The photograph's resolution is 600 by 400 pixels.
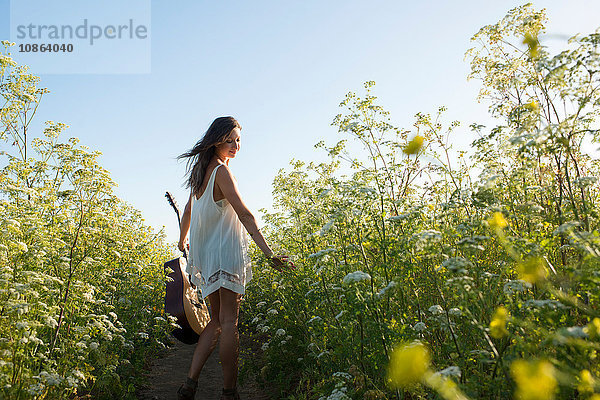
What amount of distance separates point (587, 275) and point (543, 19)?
2.76 m

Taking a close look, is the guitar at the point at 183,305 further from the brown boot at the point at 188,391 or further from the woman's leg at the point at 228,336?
the woman's leg at the point at 228,336

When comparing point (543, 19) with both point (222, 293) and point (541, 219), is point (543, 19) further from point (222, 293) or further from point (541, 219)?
point (222, 293)

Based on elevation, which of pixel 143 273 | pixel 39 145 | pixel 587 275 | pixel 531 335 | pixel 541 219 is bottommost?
pixel 531 335

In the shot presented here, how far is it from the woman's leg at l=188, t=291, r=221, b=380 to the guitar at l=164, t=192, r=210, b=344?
166cm

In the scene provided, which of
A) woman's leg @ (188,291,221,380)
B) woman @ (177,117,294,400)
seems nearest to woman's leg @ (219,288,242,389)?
woman @ (177,117,294,400)

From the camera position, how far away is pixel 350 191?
8.54 feet

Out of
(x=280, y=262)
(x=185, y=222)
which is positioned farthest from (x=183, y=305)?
(x=280, y=262)

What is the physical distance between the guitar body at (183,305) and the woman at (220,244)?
1.64 meters

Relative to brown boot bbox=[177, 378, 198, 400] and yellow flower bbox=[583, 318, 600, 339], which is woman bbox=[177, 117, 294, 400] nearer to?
brown boot bbox=[177, 378, 198, 400]

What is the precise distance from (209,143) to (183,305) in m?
2.44

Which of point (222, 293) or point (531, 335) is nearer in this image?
point (531, 335)

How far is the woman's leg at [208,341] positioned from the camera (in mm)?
3566

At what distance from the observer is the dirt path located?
420 cm

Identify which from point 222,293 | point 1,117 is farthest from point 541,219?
point 1,117
